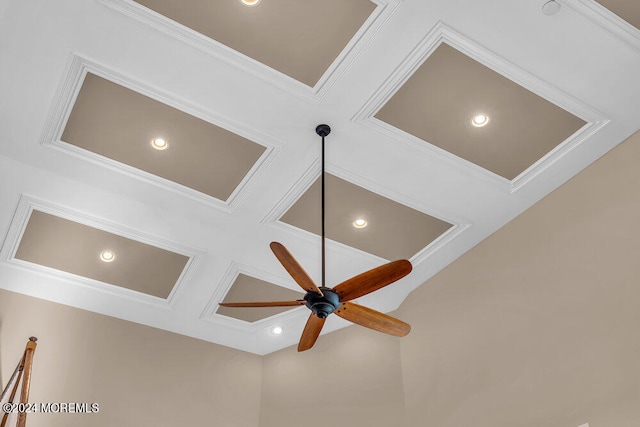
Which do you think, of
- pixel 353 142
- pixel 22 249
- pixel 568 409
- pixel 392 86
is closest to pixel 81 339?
pixel 22 249

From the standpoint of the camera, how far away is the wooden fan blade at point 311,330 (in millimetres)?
3615

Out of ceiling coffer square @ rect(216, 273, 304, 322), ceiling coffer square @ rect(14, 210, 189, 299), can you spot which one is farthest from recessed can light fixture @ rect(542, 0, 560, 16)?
ceiling coffer square @ rect(14, 210, 189, 299)

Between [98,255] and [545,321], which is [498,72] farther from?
[98,255]

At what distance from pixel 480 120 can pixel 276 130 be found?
1.32 metres

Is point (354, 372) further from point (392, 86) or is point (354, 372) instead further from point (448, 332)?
point (392, 86)

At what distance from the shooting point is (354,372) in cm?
546

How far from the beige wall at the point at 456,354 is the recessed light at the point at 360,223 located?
2.71ft

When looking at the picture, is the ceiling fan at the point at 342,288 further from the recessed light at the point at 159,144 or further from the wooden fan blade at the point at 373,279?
the recessed light at the point at 159,144

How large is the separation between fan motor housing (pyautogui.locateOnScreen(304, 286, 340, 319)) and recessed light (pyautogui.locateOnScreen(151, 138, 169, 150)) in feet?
5.29

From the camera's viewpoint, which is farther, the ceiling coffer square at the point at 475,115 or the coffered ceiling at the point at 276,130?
the ceiling coffer square at the point at 475,115

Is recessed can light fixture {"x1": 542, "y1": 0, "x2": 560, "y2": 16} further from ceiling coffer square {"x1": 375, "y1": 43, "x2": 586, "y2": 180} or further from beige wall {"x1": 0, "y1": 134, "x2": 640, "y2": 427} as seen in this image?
beige wall {"x1": 0, "y1": 134, "x2": 640, "y2": 427}

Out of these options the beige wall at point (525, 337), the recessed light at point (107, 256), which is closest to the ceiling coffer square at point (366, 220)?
the beige wall at point (525, 337)

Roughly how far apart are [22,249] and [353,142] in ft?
9.07

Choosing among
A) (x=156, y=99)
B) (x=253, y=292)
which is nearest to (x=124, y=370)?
(x=253, y=292)
